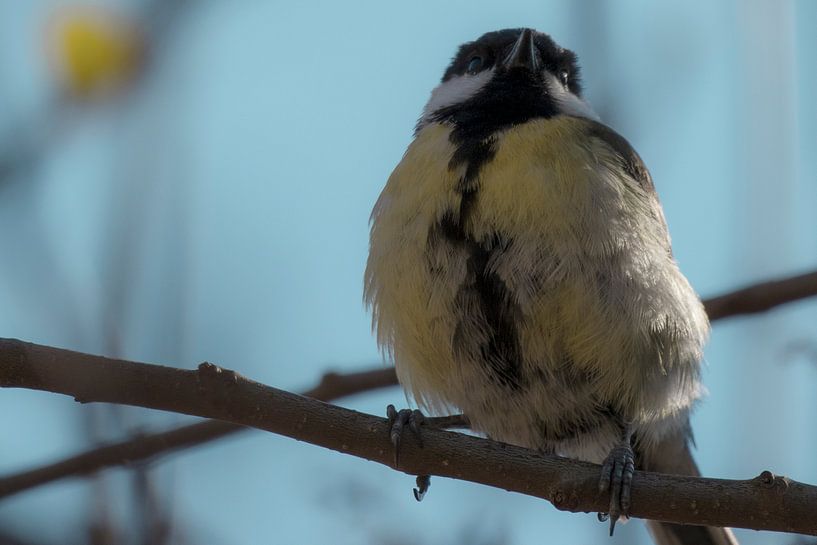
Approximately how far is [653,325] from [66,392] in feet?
6.26

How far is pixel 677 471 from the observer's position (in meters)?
4.20

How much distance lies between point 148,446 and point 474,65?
2340 millimetres

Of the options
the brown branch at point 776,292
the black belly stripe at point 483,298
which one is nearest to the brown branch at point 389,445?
the black belly stripe at point 483,298

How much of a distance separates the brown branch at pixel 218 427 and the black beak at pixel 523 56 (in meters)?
1.21

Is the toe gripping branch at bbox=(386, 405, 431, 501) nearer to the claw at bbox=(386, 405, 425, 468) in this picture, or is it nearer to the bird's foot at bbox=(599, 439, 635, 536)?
the claw at bbox=(386, 405, 425, 468)

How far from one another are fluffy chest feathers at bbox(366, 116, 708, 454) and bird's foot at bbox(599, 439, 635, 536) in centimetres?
45

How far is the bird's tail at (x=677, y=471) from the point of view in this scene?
403 centimetres

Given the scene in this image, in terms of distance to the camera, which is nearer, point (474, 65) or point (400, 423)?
point (400, 423)

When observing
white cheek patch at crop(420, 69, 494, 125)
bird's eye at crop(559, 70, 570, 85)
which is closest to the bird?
white cheek patch at crop(420, 69, 494, 125)

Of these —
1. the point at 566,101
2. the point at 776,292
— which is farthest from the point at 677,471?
the point at 566,101

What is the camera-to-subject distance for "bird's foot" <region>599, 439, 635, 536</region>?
Result: 9.79 feet

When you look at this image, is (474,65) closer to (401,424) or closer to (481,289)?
(481,289)

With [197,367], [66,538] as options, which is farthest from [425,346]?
[66,538]

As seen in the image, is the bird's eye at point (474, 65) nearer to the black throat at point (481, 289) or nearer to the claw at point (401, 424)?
the black throat at point (481, 289)
